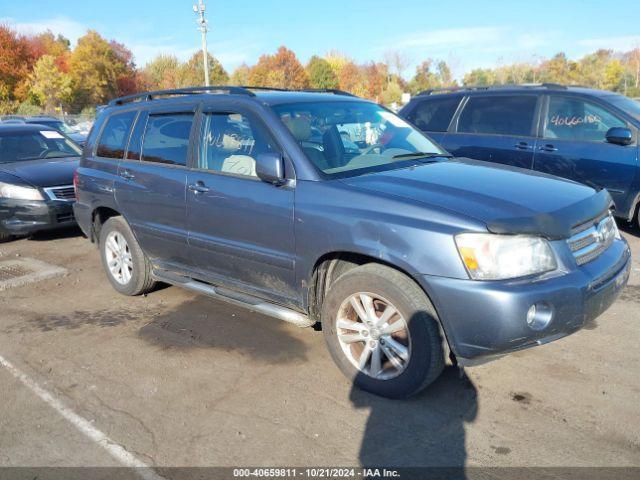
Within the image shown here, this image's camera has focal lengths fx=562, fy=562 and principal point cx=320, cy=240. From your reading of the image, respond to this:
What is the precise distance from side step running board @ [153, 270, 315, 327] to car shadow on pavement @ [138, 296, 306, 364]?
301mm

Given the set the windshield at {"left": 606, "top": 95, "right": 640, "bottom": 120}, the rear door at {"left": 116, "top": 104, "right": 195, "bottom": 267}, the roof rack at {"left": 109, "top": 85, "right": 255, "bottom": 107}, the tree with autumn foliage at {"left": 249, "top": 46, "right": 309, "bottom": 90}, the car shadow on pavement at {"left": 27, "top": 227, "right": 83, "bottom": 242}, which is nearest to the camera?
the roof rack at {"left": 109, "top": 85, "right": 255, "bottom": 107}

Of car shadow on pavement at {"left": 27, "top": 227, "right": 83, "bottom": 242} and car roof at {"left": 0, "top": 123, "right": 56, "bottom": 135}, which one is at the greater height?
car roof at {"left": 0, "top": 123, "right": 56, "bottom": 135}

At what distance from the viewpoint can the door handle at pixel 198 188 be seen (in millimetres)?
4293

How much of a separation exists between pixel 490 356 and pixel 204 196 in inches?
94.5

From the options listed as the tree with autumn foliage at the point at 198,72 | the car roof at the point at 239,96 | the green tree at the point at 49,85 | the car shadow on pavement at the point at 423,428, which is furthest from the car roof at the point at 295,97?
the tree with autumn foliage at the point at 198,72

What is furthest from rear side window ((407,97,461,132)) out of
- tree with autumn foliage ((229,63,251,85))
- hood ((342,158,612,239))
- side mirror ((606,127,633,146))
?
tree with autumn foliage ((229,63,251,85))

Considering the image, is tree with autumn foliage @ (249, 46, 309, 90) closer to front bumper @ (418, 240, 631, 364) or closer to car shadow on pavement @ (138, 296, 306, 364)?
car shadow on pavement @ (138, 296, 306, 364)

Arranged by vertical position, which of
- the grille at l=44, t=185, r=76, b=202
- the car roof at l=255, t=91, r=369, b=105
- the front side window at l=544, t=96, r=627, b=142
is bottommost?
the grille at l=44, t=185, r=76, b=202

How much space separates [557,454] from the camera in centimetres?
→ 285

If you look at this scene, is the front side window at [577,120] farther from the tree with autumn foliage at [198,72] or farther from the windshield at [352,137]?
the tree with autumn foliage at [198,72]

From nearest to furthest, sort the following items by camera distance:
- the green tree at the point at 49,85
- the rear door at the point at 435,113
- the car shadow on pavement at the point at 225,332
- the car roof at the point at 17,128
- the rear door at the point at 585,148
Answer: the car shadow on pavement at the point at 225,332 < the rear door at the point at 585,148 < the rear door at the point at 435,113 < the car roof at the point at 17,128 < the green tree at the point at 49,85

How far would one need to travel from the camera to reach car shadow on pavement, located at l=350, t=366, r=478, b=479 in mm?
2836

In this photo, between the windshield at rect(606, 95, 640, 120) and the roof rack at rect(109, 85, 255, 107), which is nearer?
the roof rack at rect(109, 85, 255, 107)

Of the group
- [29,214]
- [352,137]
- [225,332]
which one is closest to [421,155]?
[352,137]
